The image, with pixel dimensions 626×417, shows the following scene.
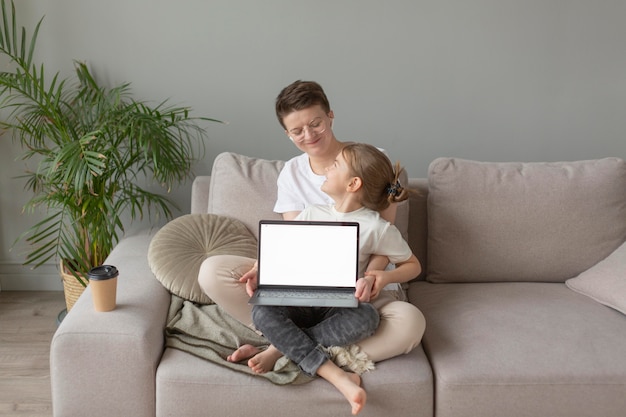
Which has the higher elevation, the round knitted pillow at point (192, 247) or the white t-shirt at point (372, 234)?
the white t-shirt at point (372, 234)

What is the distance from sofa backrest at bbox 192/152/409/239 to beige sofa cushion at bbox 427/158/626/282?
17cm

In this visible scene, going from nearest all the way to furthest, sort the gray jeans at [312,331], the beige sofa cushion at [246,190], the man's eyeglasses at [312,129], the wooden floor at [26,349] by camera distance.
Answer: the gray jeans at [312,331]
the man's eyeglasses at [312,129]
the wooden floor at [26,349]
the beige sofa cushion at [246,190]

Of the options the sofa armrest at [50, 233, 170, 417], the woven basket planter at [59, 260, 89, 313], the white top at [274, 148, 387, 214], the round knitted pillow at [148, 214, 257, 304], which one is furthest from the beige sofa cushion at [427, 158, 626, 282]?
the woven basket planter at [59, 260, 89, 313]

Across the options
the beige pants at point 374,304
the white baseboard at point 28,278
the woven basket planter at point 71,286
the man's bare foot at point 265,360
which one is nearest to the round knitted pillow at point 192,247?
the beige pants at point 374,304

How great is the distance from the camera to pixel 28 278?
3121mm

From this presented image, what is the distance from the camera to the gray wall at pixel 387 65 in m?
2.77

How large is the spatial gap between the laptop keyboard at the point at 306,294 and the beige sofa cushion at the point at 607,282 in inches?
35.8

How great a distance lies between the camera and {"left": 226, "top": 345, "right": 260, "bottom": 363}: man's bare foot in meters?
1.88

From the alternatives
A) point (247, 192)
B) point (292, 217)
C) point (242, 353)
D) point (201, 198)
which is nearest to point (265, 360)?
point (242, 353)

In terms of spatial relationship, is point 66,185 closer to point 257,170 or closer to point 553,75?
point 257,170

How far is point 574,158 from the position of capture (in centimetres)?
294

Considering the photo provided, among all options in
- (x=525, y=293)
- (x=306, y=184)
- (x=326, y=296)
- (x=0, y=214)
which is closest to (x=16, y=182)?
(x=0, y=214)

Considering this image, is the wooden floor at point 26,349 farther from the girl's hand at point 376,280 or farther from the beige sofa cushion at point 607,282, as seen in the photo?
the beige sofa cushion at point 607,282

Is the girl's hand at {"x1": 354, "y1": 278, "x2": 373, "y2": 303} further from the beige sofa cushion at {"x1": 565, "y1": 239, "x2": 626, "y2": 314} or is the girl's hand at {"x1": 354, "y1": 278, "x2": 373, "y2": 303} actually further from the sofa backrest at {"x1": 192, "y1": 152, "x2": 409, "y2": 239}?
the beige sofa cushion at {"x1": 565, "y1": 239, "x2": 626, "y2": 314}
